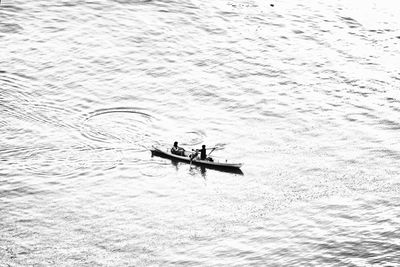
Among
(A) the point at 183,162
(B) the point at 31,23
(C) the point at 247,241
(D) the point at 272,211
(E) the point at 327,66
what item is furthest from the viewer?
(B) the point at 31,23

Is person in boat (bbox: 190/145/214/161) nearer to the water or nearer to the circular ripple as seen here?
the water

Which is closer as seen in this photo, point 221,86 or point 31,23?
point 221,86

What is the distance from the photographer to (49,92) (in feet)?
293

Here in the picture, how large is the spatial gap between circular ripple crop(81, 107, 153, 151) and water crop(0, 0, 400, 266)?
19 cm

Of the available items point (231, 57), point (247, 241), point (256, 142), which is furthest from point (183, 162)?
point (231, 57)

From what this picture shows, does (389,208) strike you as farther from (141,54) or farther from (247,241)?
(141,54)

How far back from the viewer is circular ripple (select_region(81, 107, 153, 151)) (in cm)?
7781

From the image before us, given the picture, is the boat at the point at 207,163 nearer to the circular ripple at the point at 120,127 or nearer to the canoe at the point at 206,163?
the canoe at the point at 206,163

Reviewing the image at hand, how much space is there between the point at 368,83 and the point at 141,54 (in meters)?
27.5

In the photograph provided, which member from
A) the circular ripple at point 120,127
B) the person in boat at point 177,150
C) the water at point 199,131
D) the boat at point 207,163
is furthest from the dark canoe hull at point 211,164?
the circular ripple at point 120,127

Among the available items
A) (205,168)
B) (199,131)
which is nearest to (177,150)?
(205,168)

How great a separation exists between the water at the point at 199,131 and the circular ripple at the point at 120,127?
19 centimetres

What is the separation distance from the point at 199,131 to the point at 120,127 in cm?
780

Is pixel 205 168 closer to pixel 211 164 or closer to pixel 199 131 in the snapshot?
pixel 211 164
